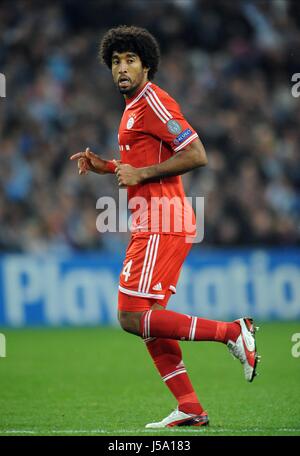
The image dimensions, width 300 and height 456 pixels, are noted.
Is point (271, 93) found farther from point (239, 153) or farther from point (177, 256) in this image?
point (177, 256)

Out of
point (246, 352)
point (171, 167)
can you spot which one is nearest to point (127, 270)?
point (171, 167)

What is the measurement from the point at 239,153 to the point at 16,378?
7.34 m

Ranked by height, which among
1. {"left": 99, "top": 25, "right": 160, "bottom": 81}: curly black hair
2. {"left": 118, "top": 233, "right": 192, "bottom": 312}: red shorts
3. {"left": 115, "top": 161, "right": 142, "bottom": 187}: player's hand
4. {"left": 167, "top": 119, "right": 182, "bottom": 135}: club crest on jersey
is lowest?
{"left": 118, "top": 233, "right": 192, "bottom": 312}: red shorts

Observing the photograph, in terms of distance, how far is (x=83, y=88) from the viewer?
15.4m

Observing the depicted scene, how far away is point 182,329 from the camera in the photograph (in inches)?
217

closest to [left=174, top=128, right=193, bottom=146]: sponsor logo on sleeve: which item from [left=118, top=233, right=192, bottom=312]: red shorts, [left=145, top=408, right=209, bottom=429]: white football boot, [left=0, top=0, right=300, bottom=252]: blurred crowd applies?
[left=118, top=233, right=192, bottom=312]: red shorts

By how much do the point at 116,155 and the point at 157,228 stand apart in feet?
28.6

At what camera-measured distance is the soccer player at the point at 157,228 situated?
554 cm

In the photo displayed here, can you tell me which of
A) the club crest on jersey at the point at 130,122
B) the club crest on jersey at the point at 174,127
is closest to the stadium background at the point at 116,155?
the club crest on jersey at the point at 130,122

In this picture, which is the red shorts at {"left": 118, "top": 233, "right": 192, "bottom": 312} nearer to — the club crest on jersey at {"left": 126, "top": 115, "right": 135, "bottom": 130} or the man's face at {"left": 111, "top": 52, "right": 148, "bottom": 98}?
the club crest on jersey at {"left": 126, "top": 115, "right": 135, "bottom": 130}

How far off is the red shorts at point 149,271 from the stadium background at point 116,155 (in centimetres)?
502

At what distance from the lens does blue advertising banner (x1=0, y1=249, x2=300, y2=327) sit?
42.2 feet

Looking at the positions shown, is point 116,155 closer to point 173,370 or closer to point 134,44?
point 134,44
